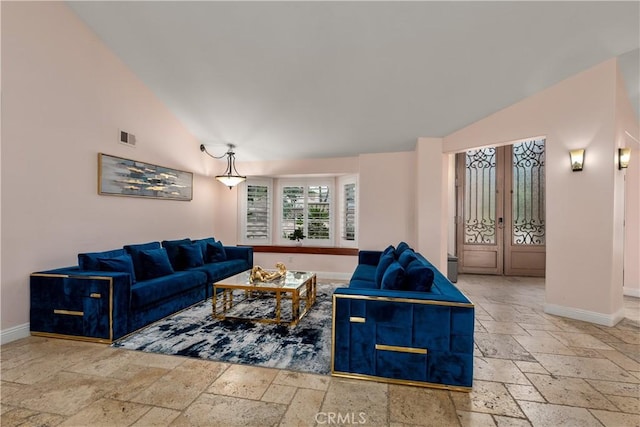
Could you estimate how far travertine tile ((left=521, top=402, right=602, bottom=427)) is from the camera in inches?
67.6

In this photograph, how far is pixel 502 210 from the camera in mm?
6234

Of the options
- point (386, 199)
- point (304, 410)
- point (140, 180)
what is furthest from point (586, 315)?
point (140, 180)

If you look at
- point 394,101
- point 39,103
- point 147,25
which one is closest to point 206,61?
point 147,25

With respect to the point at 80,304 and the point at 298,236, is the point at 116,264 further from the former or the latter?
the point at 298,236

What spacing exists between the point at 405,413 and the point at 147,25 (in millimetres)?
4525

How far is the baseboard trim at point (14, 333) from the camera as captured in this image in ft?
8.86

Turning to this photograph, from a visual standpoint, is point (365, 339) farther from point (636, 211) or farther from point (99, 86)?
point (636, 211)

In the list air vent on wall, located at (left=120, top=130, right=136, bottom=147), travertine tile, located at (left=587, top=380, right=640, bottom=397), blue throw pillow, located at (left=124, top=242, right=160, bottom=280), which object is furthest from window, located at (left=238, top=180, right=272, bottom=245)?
travertine tile, located at (left=587, top=380, right=640, bottom=397)

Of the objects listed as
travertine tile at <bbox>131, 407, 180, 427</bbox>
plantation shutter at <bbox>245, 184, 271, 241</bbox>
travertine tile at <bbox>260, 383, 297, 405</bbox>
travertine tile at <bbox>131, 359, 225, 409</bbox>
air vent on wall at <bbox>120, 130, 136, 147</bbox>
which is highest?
air vent on wall at <bbox>120, 130, 136, 147</bbox>

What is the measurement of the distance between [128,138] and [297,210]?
3.38 metres

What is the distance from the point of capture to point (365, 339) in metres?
2.15

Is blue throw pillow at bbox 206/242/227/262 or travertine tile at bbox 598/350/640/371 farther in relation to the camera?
blue throw pillow at bbox 206/242/227/262

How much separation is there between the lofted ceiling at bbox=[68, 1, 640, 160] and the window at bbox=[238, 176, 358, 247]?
1.79m

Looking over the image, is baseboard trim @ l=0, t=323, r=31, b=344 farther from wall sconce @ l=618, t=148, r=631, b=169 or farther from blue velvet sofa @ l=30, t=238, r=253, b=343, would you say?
wall sconce @ l=618, t=148, r=631, b=169
